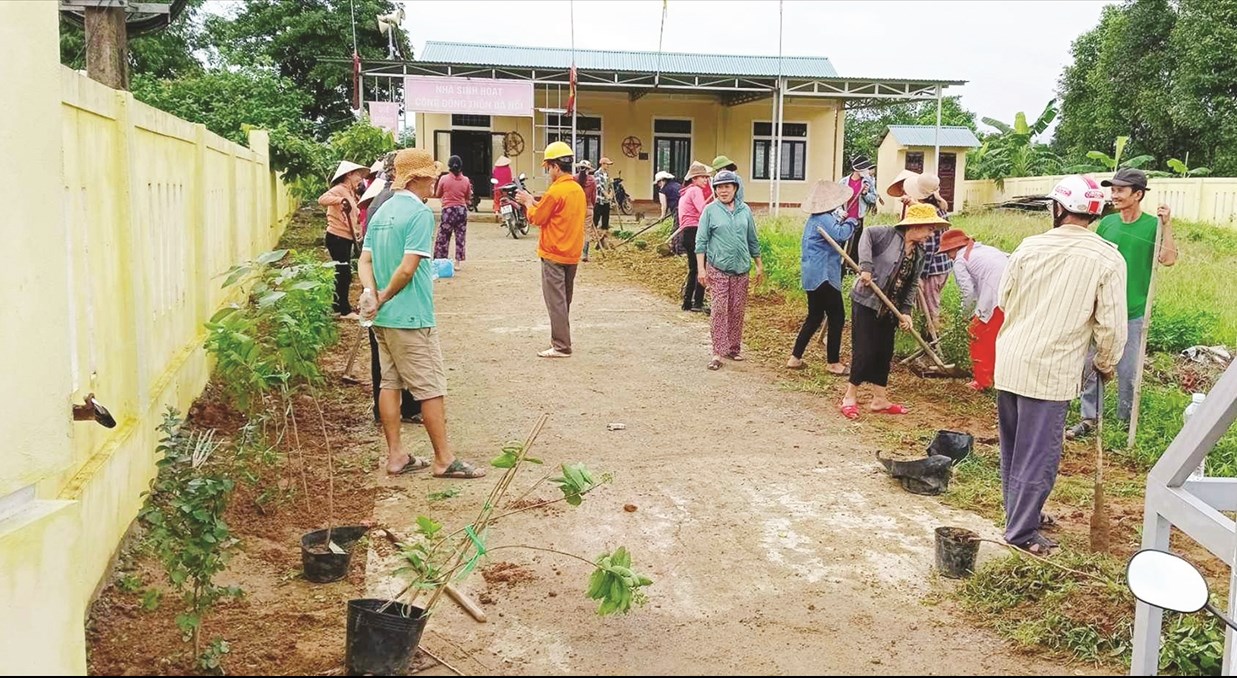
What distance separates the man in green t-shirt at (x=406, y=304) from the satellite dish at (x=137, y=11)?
640cm

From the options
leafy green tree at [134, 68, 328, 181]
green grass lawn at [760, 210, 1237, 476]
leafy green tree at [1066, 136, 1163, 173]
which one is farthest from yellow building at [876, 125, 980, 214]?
leafy green tree at [134, 68, 328, 181]

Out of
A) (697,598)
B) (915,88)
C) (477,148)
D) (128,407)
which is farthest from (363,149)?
(697,598)

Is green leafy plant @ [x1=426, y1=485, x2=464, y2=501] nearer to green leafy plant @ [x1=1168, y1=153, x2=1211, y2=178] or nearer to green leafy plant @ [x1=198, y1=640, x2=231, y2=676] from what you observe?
green leafy plant @ [x1=198, y1=640, x2=231, y2=676]

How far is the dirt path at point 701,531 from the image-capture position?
3854mm

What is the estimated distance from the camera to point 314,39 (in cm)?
3744

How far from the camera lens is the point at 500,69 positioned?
963 inches

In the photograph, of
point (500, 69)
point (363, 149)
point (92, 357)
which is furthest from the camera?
point (500, 69)

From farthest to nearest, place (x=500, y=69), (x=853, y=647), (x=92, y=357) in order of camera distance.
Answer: (x=500, y=69) → (x=92, y=357) → (x=853, y=647)

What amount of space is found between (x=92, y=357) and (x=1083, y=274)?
13.7 feet

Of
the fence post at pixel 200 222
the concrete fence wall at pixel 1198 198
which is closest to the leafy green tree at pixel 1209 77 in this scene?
the concrete fence wall at pixel 1198 198

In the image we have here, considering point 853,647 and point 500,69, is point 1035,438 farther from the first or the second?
point 500,69

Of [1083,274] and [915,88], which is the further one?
[915,88]

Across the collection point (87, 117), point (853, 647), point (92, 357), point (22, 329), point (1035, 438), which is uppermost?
point (87, 117)

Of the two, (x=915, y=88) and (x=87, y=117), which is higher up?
(x=915, y=88)
